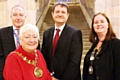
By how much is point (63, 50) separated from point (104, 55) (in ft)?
1.63

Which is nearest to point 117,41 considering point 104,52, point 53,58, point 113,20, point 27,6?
point 104,52

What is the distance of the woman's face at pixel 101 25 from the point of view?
9.07 feet

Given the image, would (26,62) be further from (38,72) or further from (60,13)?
Result: (60,13)

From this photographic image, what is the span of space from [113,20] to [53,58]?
3.21 metres

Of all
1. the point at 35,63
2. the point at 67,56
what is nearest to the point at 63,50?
the point at 67,56

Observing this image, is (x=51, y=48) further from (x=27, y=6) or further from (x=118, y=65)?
(x=27, y=6)

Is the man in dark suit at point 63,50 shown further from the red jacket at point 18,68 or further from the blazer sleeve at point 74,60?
the red jacket at point 18,68

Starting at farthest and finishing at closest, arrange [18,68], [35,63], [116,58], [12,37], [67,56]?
[12,37], [67,56], [116,58], [35,63], [18,68]

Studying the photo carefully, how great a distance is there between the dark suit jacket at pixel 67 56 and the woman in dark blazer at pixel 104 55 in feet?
0.48

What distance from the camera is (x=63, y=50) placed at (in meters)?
2.93

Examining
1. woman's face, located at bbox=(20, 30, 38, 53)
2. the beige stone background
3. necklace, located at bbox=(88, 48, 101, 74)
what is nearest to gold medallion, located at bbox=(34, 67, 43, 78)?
woman's face, located at bbox=(20, 30, 38, 53)

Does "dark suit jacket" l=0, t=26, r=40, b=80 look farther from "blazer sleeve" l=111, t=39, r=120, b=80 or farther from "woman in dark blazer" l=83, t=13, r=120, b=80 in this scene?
"blazer sleeve" l=111, t=39, r=120, b=80

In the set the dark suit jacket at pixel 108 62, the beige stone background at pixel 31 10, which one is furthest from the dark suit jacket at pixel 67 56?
the beige stone background at pixel 31 10

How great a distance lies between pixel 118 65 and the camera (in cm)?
265
